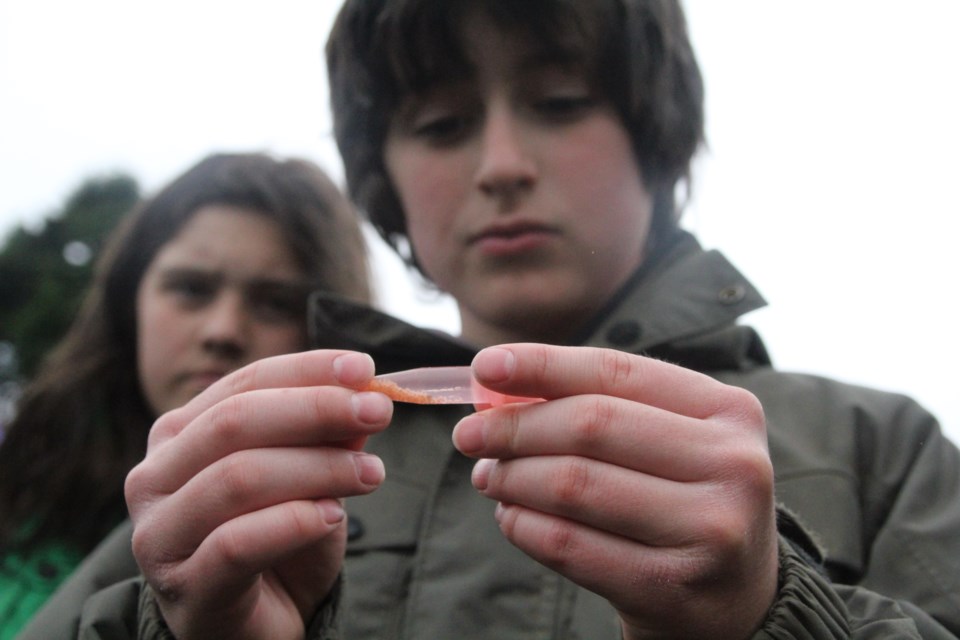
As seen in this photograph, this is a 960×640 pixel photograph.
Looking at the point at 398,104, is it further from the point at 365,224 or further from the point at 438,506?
the point at 438,506

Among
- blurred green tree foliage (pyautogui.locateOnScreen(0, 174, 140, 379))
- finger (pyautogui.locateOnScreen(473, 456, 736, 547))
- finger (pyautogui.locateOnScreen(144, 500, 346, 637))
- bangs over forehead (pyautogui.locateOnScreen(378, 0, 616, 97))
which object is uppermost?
bangs over forehead (pyautogui.locateOnScreen(378, 0, 616, 97))

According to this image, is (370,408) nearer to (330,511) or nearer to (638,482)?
(330,511)

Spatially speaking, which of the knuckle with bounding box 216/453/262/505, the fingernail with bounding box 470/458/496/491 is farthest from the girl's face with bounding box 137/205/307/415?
the fingernail with bounding box 470/458/496/491

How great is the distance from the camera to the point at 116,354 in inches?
168

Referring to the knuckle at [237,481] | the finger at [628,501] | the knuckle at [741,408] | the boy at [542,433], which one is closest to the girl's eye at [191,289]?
the boy at [542,433]

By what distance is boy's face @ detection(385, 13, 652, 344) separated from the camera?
7.77 feet

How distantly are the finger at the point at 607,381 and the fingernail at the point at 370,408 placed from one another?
20 cm

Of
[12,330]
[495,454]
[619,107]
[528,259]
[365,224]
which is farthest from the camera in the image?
[12,330]

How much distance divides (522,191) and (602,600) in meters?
1.15

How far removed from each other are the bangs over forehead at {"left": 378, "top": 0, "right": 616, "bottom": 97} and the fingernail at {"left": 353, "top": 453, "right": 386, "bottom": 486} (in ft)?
4.92

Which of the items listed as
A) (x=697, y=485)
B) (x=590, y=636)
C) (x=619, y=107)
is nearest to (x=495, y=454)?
(x=697, y=485)

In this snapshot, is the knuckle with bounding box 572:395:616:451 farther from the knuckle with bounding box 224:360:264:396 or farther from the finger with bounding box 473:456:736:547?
the knuckle with bounding box 224:360:264:396

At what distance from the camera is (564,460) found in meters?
1.27

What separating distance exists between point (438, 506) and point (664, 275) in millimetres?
936
